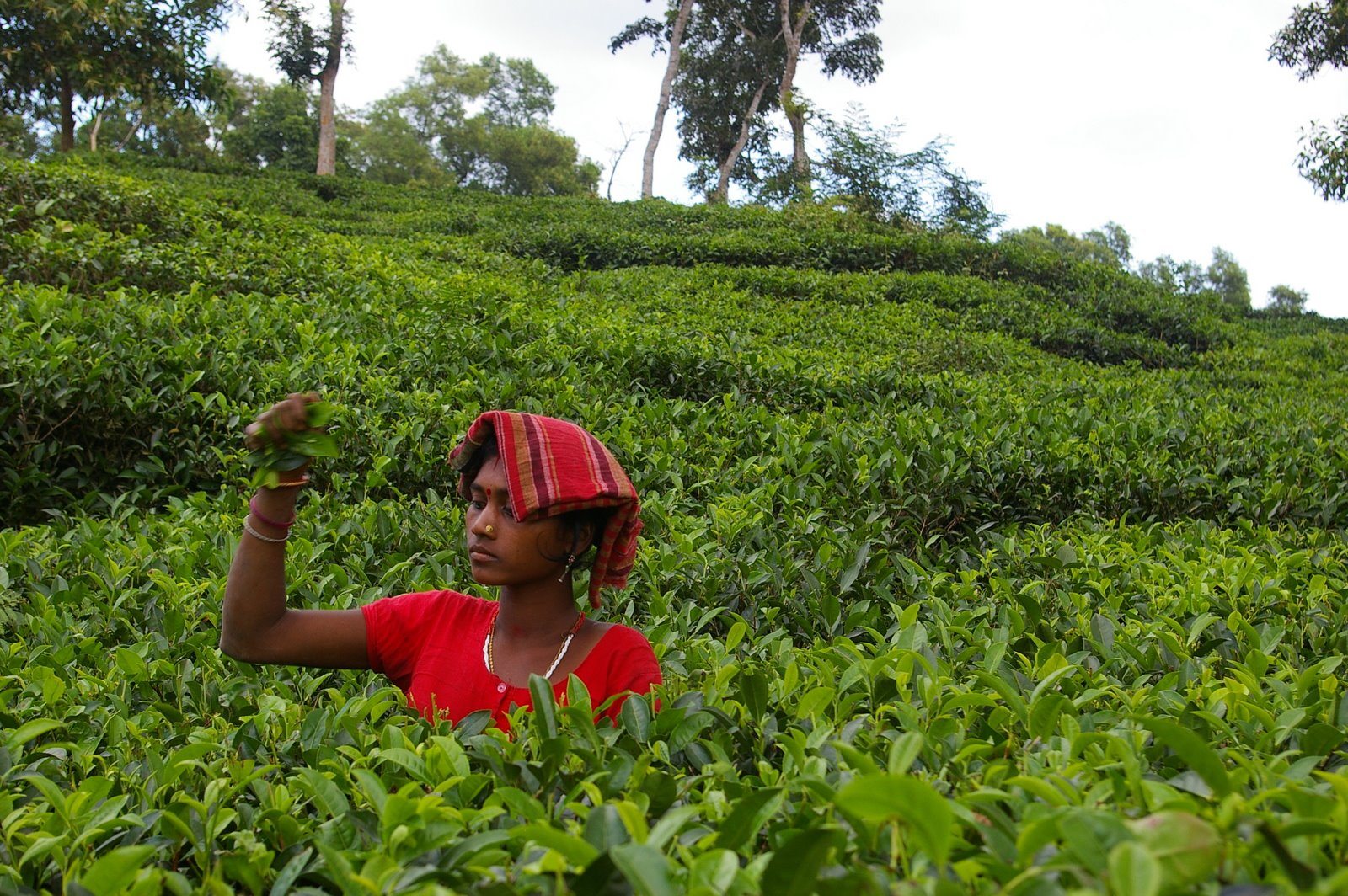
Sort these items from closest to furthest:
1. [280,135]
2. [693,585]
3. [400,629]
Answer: [400,629], [693,585], [280,135]

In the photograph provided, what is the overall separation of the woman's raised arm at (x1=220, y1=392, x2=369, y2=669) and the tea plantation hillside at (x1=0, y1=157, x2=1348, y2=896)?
0.11 meters

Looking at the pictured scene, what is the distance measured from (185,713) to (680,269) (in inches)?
351

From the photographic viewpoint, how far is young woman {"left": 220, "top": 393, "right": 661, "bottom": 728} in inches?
74.5

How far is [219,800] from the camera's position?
1456mm

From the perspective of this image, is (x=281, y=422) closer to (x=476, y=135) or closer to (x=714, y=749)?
(x=714, y=749)

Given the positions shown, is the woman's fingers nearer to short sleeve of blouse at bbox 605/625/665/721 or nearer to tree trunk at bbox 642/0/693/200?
short sleeve of blouse at bbox 605/625/665/721

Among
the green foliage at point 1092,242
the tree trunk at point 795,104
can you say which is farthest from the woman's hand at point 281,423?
the green foliage at point 1092,242

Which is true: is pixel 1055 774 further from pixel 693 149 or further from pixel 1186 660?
pixel 693 149

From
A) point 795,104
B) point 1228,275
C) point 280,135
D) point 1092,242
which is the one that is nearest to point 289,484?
point 795,104

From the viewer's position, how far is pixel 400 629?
2.08 m

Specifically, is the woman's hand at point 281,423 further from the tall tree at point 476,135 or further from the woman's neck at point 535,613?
the tall tree at point 476,135

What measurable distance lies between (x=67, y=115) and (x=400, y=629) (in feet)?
56.3

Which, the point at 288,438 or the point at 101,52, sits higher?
the point at 101,52

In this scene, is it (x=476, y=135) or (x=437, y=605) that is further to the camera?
(x=476, y=135)
